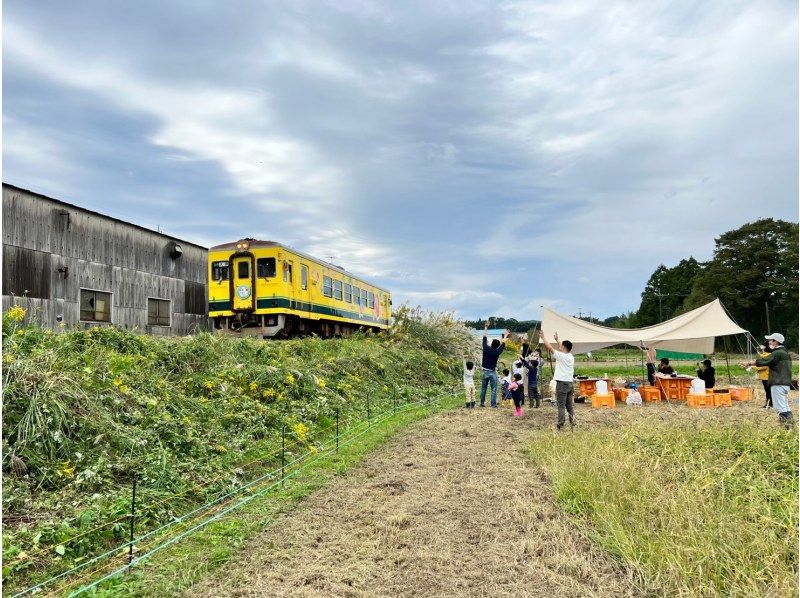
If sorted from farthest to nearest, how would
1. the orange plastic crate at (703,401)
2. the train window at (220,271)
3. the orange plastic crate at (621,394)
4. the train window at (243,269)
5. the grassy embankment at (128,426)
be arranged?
the train window at (220,271)
the train window at (243,269)
the orange plastic crate at (621,394)
the orange plastic crate at (703,401)
the grassy embankment at (128,426)

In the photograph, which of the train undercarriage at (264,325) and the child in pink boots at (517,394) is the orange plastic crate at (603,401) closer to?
the child in pink boots at (517,394)

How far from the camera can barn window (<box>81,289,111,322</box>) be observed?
16641 mm

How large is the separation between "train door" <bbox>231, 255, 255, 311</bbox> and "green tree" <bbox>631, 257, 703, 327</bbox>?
49289 mm

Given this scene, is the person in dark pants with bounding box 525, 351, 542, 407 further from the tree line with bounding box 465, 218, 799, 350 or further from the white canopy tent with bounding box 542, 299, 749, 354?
the tree line with bounding box 465, 218, 799, 350

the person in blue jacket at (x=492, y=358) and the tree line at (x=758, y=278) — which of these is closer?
the person in blue jacket at (x=492, y=358)

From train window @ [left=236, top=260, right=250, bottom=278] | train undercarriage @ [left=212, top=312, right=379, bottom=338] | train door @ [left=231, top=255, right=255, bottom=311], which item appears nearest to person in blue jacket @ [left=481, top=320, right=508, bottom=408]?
train undercarriage @ [left=212, top=312, right=379, bottom=338]

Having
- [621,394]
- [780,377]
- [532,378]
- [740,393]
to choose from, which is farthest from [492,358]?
[740,393]

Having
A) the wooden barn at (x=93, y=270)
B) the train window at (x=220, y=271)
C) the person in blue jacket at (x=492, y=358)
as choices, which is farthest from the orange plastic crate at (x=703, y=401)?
the wooden barn at (x=93, y=270)

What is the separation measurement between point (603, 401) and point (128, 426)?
10.0 metres

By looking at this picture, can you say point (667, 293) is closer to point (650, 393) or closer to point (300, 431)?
point (650, 393)

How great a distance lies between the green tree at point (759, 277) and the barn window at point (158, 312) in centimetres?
3763

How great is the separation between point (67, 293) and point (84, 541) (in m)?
13.9

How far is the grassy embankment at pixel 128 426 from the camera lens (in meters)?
4.55

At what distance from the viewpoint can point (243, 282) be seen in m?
15.9
